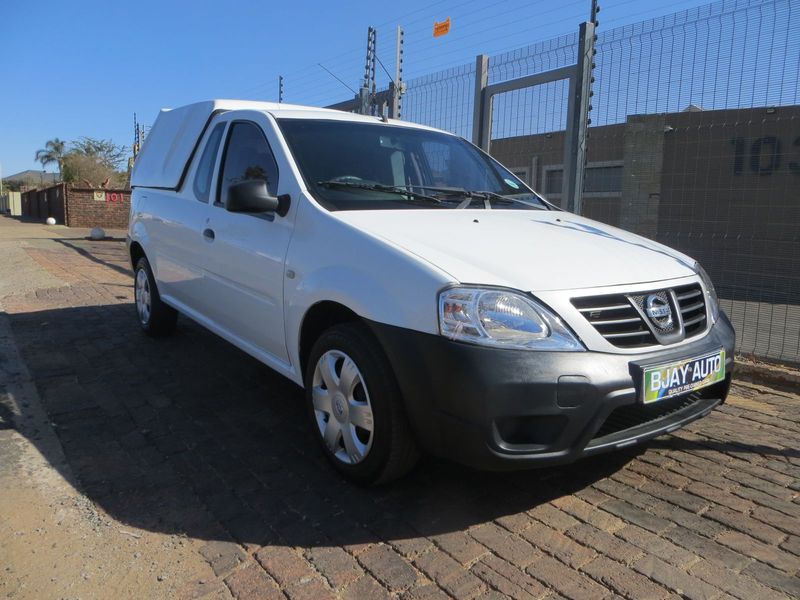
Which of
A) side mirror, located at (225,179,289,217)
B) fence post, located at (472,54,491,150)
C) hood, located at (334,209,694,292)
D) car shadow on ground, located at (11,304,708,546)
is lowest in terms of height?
car shadow on ground, located at (11,304,708,546)

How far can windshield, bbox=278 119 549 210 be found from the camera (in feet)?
11.5

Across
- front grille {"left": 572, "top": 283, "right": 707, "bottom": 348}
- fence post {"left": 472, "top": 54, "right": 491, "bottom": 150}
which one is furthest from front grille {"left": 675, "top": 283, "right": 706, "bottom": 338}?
fence post {"left": 472, "top": 54, "right": 491, "bottom": 150}

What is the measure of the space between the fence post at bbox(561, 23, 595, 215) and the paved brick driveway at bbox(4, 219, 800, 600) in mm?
2379

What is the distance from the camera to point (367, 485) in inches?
118

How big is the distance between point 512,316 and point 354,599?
1192 mm

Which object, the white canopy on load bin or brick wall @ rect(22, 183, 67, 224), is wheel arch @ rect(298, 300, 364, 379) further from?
brick wall @ rect(22, 183, 67, 224)

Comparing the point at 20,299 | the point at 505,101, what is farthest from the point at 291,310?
the point at 20,299

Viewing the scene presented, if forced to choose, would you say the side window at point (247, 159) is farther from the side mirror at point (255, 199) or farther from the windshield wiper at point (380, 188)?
the windshield wiper at point (380, 188)

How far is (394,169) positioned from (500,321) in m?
1.78

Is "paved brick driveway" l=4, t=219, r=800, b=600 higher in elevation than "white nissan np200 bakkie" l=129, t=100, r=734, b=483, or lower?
lower

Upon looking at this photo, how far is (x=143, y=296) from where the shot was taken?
19.7 ft

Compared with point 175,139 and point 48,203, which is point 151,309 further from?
point 48,203

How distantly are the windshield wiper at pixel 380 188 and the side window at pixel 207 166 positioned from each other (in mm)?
1401

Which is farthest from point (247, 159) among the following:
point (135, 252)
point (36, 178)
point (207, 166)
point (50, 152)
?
point (36, 178)
